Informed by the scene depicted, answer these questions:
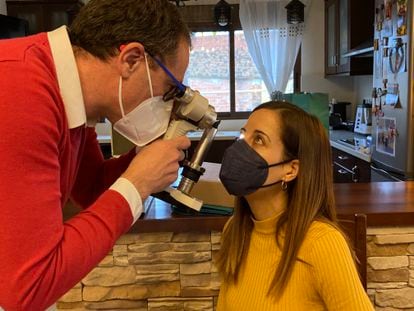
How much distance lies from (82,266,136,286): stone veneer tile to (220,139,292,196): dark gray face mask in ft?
1.68

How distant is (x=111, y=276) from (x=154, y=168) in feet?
2.34

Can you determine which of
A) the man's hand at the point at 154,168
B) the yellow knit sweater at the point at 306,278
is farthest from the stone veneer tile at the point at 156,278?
the man's hand at the point at 154,168

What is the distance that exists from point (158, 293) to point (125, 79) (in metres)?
0.83

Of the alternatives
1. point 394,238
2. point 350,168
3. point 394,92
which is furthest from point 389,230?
point 350,168

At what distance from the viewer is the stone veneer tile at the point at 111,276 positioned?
1525 millimetres

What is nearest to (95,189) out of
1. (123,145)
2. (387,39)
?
(123,145)

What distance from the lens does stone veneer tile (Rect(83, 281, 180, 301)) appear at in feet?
5.03

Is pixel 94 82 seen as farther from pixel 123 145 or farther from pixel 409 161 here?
pixel 409 161

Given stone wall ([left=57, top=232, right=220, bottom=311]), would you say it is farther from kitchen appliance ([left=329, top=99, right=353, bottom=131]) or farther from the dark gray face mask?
kitchen appliance ([left=329, top=99, right=353, bottom=131])

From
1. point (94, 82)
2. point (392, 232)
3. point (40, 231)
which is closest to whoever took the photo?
point (40, 231)

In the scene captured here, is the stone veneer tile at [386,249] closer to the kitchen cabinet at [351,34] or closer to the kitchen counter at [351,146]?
the kitchen counter at [351,146]

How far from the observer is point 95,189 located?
131 centimetres

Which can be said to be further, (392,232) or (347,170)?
(347,170)

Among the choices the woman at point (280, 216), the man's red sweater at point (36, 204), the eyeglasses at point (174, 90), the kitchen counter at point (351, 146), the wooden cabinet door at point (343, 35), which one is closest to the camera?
the man's red sweater at point (36, 204)
